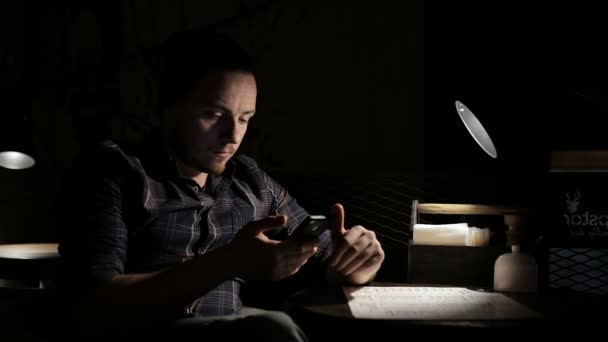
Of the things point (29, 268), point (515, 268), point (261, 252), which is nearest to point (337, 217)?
point (261, 252)

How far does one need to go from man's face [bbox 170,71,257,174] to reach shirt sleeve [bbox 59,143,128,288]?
0.68 feet

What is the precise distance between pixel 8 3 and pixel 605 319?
142 inches

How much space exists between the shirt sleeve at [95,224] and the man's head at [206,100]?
0.21m

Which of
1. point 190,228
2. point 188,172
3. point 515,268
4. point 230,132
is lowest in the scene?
point 515,268

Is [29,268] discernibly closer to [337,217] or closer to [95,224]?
[95,224]

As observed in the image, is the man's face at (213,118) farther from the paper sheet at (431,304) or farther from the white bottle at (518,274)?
the white bottle at (518,274)

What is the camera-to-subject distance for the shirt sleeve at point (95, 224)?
1.30m

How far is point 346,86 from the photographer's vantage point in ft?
9.52

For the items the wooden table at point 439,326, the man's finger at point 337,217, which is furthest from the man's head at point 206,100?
the wooden table at point 439,326

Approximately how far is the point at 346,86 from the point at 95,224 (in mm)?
1788

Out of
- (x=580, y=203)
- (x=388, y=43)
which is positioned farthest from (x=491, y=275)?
(x=388, y=43)

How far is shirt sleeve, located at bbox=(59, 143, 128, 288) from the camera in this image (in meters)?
1.30

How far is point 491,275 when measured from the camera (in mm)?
1771

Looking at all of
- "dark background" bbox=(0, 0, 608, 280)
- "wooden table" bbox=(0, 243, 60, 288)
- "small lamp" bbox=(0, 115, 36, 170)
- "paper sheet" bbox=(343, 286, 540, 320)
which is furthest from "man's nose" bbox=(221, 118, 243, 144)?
"small lamp" bbox=(0, 115, 36, 170)
